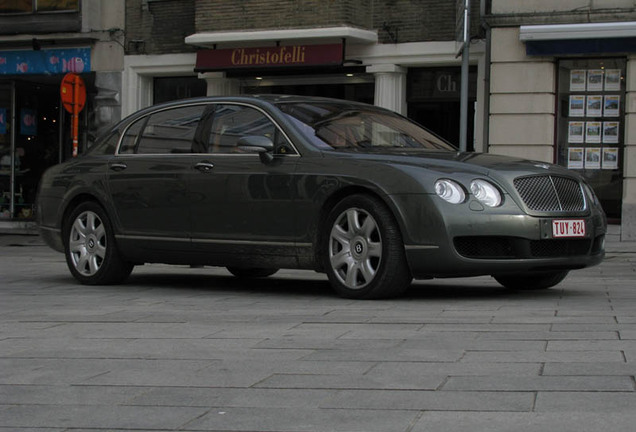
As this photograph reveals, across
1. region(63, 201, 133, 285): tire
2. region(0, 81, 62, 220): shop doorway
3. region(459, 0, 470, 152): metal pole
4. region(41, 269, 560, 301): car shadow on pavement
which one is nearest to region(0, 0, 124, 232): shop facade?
region(0, 81, 62, 220): shop doorway

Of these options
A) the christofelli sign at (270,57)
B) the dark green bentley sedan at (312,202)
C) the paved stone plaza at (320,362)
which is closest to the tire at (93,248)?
the dark green bentley sedan at (312,202)

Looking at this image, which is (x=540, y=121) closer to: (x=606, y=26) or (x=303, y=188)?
(x=606, y=26)

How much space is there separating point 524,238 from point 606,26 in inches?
455

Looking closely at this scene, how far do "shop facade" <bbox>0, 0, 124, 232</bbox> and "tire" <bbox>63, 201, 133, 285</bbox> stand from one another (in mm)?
14218

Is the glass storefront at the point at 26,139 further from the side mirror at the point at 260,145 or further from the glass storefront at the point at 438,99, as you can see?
the side mirror at the point at 260,145

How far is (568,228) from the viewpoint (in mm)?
8234

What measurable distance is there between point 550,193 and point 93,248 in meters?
4.03

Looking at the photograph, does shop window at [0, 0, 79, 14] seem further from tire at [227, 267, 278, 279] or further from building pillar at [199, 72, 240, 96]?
tire at [227, 267, 278, 279]

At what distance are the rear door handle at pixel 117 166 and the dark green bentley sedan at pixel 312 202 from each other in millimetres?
18

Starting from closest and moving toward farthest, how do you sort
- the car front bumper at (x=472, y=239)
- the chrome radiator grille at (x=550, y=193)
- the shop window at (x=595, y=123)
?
the car front bumper at (x=472, y=239) → the chrome radiator grille at (x=550, y=193) → the shop window at (x=595, y=123)

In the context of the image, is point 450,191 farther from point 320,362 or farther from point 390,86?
point 390,86

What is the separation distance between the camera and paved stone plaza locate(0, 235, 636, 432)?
4328 millimetres

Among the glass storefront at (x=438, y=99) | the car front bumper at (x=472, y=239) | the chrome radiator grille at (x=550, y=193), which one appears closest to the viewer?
the car front bumper at (x=472, y=239)

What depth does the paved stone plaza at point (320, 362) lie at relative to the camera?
14.2ft
